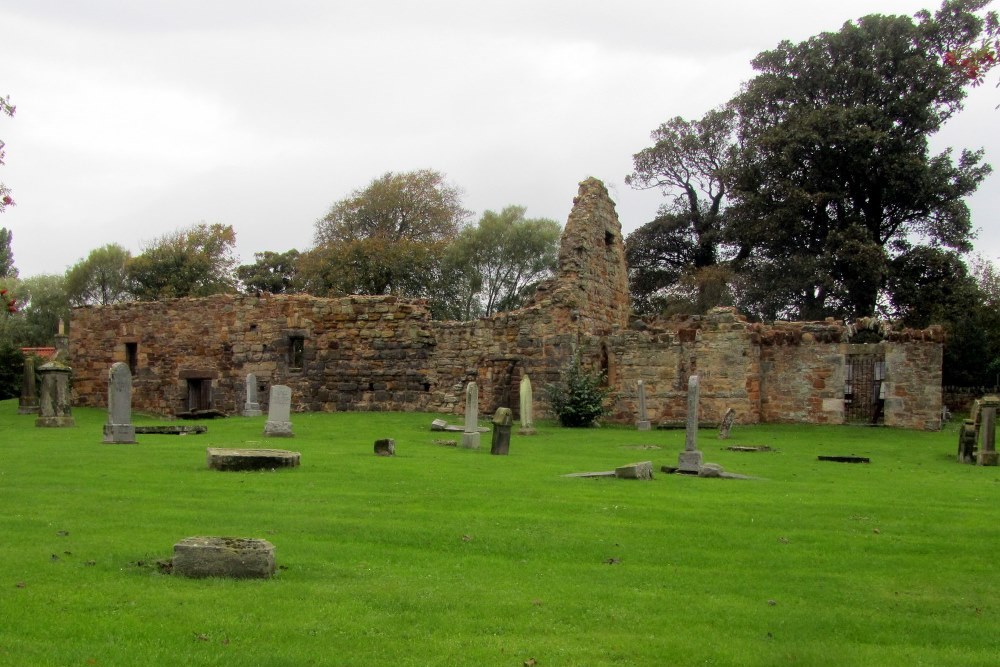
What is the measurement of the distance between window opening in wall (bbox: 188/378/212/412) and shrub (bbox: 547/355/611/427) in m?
12.1

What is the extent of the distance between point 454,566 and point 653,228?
42.6 metres

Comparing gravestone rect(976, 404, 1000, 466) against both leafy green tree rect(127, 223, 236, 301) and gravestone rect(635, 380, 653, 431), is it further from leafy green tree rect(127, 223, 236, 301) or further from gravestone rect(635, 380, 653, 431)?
leafy green tree rect(127, 223, 236, 301)

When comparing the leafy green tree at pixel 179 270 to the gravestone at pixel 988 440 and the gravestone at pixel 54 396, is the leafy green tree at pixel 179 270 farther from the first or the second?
the gravestone at pixel 988 440

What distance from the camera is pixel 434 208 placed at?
57062mm

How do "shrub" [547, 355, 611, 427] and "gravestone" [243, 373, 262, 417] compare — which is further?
"gravestone" [243, 373, 262, 417]

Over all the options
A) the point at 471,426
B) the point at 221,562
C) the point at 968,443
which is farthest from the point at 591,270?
the point at 221,562

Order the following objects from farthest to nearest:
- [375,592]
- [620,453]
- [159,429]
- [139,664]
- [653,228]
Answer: [653,228], [159,429], [620,453], [375,592], [139,664]

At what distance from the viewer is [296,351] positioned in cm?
2880

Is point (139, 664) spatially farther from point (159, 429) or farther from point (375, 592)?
point (159, 429)

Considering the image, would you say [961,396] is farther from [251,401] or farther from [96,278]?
[96,278]

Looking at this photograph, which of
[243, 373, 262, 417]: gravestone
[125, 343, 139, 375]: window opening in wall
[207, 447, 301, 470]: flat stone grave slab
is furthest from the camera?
[125, 343, 139, 375]: window opening in wall

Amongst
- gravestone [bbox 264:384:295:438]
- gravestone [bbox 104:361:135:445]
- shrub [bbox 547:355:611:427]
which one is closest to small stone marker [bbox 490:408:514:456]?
gravestone [bbox 264:384:295:438]

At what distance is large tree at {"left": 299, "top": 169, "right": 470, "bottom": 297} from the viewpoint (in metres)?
51.5

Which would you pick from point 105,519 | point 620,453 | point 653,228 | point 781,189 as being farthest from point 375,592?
point 653,228
